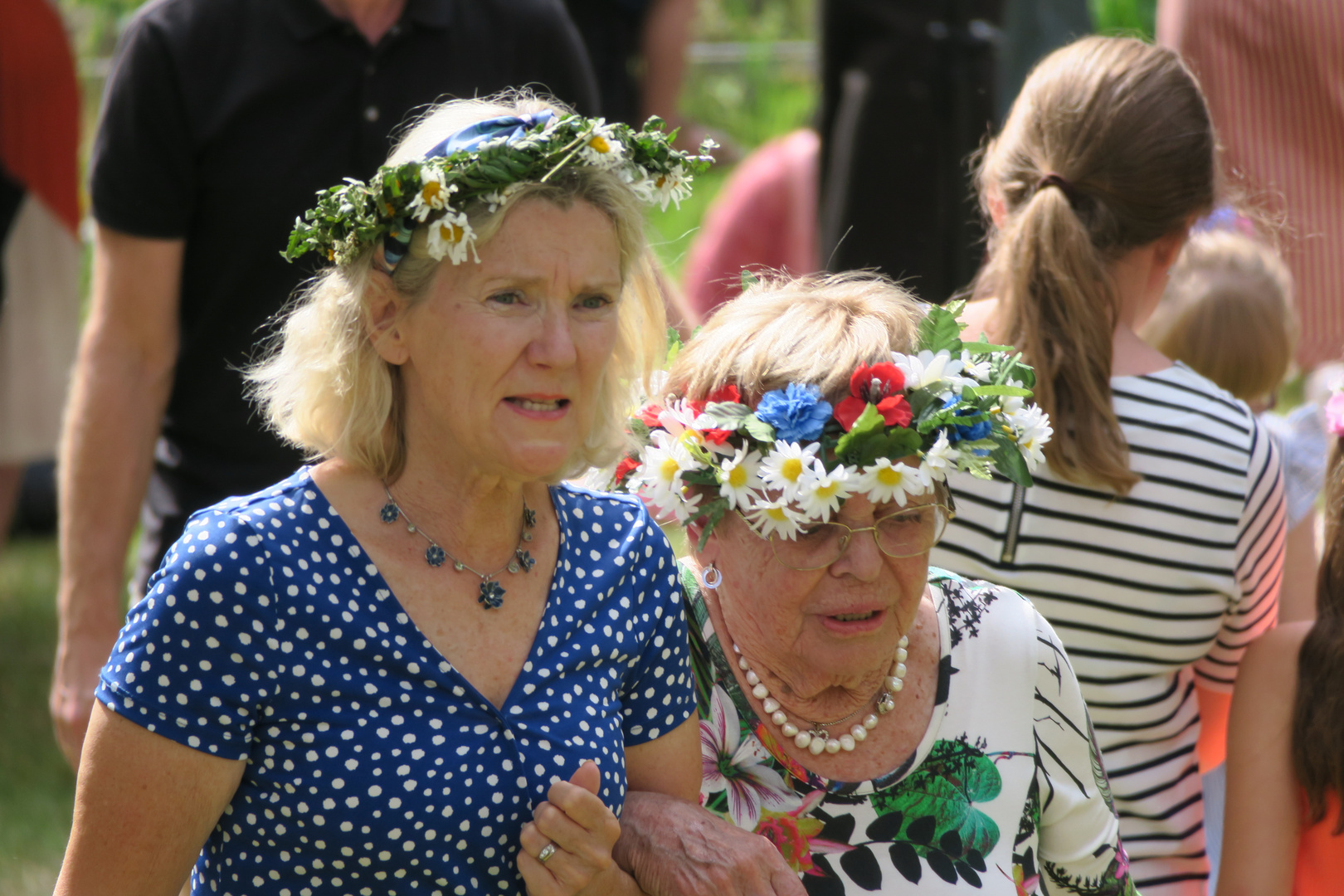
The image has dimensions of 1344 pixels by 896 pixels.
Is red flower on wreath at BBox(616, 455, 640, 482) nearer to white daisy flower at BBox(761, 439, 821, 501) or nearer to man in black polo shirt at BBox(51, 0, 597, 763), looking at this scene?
white daisy flower at BBox(761, 439, 821, 501)

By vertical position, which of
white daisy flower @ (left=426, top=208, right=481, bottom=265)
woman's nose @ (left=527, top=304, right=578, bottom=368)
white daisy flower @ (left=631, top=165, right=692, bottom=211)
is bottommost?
woman's nose @ (left=527, top=304, right=578, bottom=368)

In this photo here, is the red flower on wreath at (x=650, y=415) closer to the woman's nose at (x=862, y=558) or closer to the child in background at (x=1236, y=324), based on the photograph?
the woman's nose at (x=862, y=558)

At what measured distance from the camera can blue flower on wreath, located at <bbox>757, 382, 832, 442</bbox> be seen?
2281mm

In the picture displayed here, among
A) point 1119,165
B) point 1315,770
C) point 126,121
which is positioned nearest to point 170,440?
point 126,121

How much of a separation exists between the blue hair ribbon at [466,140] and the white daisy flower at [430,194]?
5 centimetres

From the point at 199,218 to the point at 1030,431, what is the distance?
1915 millimetres

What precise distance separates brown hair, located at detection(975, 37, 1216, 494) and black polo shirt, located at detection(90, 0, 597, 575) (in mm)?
1169

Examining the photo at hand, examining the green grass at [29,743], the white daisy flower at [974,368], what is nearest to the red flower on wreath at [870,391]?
the white daisy flower at [974,368]

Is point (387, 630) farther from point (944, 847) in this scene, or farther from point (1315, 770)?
point (1315, 770)

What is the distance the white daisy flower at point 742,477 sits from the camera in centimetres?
230

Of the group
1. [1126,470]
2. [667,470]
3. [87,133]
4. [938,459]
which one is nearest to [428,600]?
[667,470]

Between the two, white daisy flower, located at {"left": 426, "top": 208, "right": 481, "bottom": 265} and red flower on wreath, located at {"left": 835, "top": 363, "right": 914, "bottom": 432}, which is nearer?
white daisy flower, located at {"left": 426, "top": 208, "right": 481, "bottom": 265}

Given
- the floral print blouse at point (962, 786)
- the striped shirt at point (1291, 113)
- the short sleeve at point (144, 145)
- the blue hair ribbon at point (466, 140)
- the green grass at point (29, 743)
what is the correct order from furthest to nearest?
the striped shirt at point (1291, 113) → the green grass at point (29, 743) → the short sleeve at point (144, 145) → the floral print blouse at point (962, 786) → the blue hair ribbon at point (466, 140)

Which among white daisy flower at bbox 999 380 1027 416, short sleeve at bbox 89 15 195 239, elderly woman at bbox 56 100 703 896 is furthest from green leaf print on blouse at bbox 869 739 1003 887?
short sleeve at bbox 89 15 195 239
